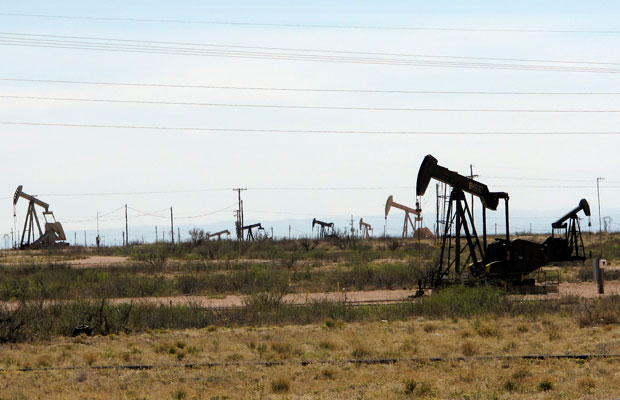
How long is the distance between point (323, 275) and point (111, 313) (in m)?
13.9

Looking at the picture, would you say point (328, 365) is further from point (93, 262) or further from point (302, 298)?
point (93, 262)

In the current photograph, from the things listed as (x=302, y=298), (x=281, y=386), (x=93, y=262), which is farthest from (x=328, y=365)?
(x=93, y=262)

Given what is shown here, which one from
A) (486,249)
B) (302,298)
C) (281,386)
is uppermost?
(486,249)

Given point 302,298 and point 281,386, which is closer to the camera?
point 281,386

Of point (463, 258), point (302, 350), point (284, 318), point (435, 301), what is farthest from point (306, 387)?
point (463, 258)

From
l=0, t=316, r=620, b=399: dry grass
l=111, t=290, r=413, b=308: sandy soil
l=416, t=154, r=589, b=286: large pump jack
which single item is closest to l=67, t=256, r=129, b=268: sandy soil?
l=111, t=290, r=413, b=308: sandy soil

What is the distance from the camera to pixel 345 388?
37.2ft

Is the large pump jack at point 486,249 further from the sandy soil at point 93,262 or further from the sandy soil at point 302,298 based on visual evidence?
the sandy soil at point 93,262

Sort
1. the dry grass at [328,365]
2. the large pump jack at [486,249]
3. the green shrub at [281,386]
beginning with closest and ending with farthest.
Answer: the dry grass at [328,365]
the green shrub at [281,386]
the large pump jack at [486,249]

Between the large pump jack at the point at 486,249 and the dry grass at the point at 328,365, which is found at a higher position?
the large pump jack at the point at 486,249

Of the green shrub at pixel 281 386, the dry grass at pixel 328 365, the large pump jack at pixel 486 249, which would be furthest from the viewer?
the large pump jack at pixel 486 249

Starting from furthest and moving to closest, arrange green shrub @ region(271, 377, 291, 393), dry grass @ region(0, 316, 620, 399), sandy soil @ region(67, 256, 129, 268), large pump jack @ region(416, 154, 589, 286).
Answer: sandy soil @ region(67, 256, 129, 268), large pump jack @ region(416, 154, 589, 286), green shrub @ region(271, 377, 291, 393), dry grass @ region(0, 316, 620, 399)

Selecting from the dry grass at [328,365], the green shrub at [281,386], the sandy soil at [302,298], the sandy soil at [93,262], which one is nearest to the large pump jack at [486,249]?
the sandy soil at [302,298]

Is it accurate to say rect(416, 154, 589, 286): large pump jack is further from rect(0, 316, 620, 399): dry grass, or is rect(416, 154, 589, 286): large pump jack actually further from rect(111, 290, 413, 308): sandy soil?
rect(0, 316, 620, 399): dry grass
